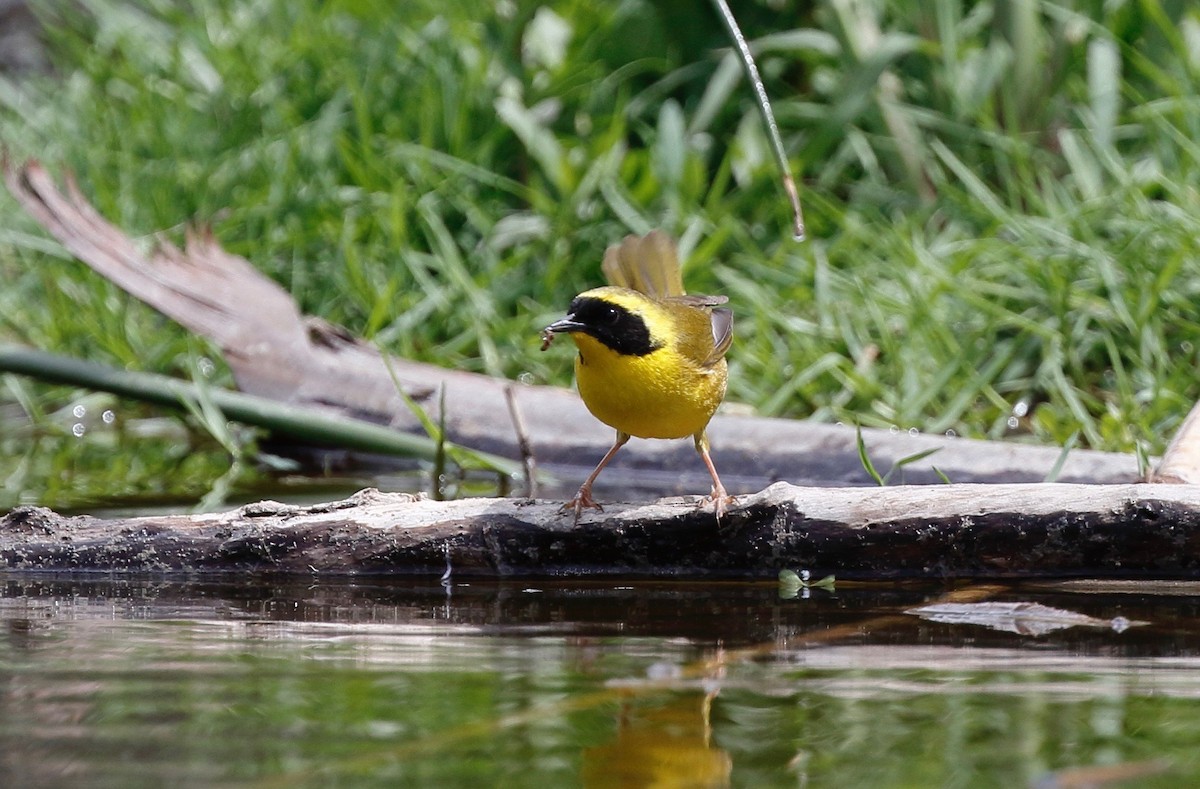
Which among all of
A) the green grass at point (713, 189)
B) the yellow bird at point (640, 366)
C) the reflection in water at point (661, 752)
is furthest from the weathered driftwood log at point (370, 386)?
the reflection in water at point (661, 752)

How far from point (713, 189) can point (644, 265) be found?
2.09 m

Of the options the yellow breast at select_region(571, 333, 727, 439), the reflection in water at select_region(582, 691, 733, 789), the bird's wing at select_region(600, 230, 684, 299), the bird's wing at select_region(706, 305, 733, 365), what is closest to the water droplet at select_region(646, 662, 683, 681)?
the reflection in water at select_region(582, 691, 733, 789)

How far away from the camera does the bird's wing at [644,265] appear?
463 centimetres

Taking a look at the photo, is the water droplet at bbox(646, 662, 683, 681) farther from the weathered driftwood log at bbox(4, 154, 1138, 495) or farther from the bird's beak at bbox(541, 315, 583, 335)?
the weathered driftwood log at bbox(4, 154, 1138, 495)

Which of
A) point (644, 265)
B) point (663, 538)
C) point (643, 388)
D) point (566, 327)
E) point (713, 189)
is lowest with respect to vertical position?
point (663, 538)

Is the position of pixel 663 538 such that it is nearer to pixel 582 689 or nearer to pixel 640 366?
pixel 640 366

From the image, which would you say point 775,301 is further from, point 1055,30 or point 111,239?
point 111,239

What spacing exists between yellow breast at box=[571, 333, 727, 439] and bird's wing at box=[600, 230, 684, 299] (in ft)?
3.10

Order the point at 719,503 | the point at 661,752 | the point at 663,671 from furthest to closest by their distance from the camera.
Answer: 1. the point at 719,503
2. the point at 663,671
3. the point at 661,752

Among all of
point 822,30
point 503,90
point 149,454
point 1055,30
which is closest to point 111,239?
point 149,454

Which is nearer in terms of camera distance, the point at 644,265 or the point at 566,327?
the point at 566,327

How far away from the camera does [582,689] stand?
2.40 meters

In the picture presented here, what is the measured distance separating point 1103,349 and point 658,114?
2542mm

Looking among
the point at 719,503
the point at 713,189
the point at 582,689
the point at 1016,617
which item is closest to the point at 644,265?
the point at 719,503
